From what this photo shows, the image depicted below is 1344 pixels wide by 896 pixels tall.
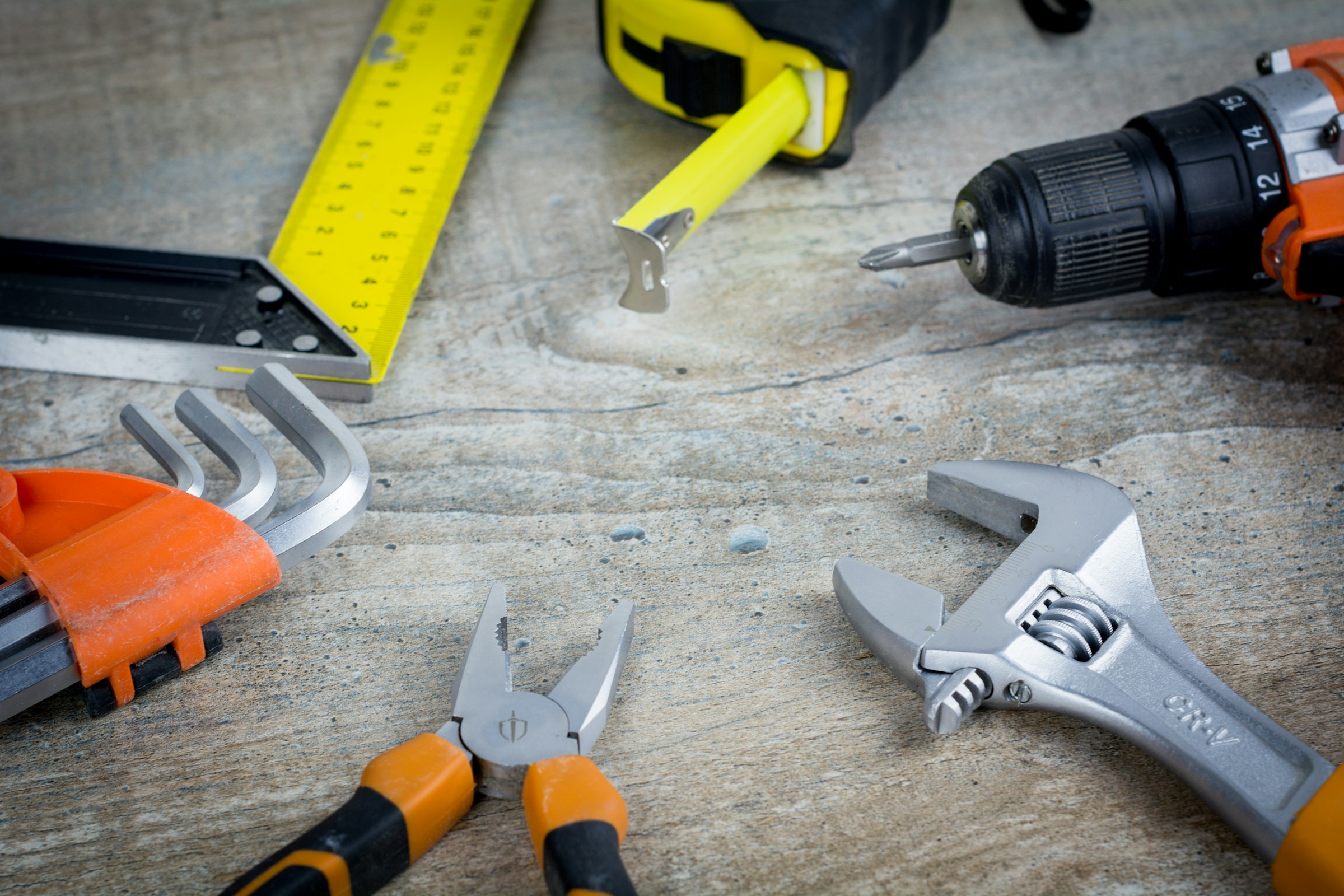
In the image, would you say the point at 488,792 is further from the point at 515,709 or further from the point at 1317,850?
the point at 1317,850

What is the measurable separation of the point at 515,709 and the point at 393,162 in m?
0.74

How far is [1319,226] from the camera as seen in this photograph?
95cm

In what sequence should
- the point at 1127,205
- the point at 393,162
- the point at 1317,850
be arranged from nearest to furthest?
the point at 1317,850 < the point at 1127,205 < the point at 393,162

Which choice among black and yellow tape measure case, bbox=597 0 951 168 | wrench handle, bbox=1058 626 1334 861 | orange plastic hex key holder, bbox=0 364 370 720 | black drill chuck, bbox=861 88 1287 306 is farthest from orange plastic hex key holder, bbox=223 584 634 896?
black and yellow tape measure case, bbox=597 0 951 168

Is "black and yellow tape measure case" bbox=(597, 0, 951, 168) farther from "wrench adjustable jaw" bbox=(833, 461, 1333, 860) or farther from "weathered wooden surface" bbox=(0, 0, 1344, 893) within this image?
"wrench adjustable jaw" bbox=(833, 461, 1333, 860)

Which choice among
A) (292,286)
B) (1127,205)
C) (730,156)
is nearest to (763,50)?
(730,156)

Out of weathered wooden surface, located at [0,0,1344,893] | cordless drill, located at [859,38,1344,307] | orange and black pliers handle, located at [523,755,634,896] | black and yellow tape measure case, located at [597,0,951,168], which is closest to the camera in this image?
orange and black pliers handle, located at [523,755,634,896]

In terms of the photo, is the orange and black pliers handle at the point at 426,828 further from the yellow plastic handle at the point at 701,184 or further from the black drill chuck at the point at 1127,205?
the black drill chuck at the point at 1127,205

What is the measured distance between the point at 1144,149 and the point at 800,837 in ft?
2.21

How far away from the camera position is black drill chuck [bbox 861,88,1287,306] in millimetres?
963

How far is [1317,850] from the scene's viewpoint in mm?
639

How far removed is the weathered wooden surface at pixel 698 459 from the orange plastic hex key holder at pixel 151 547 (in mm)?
52

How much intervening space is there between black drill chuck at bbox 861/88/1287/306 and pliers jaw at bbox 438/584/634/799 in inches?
19.4

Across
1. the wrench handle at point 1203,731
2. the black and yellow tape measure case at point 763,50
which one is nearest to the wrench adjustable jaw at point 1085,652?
the wrench handle at point 1203,731
